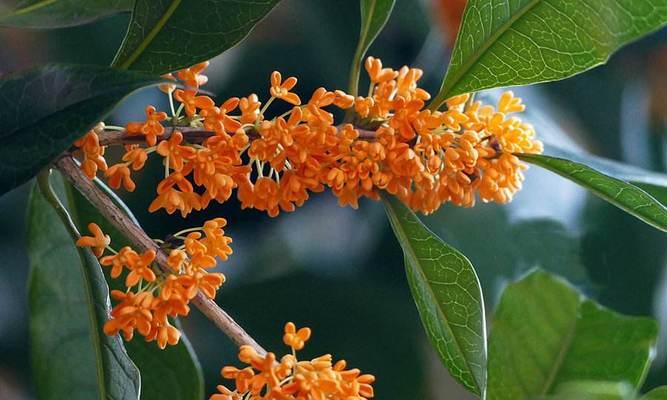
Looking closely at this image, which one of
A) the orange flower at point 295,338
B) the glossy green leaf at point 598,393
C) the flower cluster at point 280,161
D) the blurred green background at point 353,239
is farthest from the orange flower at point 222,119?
the blurred green background at point 353,239

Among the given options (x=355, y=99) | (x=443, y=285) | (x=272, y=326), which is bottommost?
(x=272, y=326)

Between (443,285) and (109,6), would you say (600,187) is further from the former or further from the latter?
(109,6)

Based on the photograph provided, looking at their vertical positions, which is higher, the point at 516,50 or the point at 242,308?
the point at 516,50

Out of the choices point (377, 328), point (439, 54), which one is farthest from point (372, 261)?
point (439, 54)

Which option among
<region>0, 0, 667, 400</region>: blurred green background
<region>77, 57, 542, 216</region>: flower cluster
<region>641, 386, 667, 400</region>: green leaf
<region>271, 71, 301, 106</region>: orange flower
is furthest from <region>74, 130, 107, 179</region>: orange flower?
<region>0, 0, 667, 400</region>: blurred green background

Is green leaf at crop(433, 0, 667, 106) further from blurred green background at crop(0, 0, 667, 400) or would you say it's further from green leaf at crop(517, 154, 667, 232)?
blurred green background at crop(0, 0, 667, 400)

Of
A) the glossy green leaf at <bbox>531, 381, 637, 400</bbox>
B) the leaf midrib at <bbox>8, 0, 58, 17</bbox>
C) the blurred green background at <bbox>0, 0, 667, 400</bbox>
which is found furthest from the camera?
the blurred green background at <bbox>0, 0, 667, 400</bbox>

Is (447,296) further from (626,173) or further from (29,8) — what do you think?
(29,8)

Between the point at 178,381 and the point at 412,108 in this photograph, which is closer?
the point at 412,108
